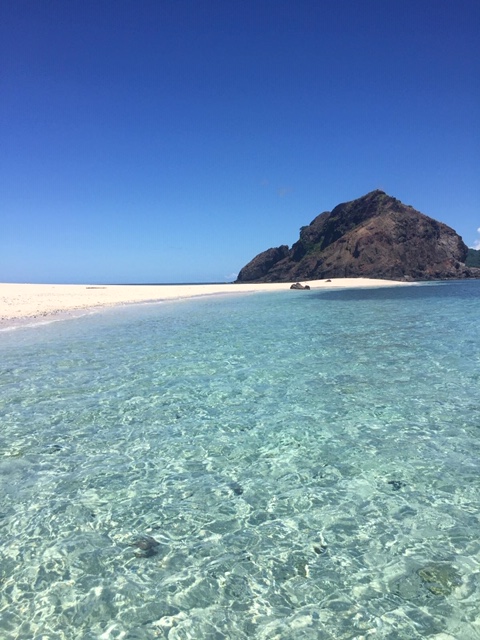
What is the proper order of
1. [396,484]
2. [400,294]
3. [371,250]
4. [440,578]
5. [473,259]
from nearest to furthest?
[440,578] < [396,484] < [400,294] < [371,250] < [473,259]

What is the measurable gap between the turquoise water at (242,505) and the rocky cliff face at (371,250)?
113 meters

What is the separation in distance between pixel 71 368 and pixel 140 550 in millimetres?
10428

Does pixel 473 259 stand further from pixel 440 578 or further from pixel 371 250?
pixel 440 578

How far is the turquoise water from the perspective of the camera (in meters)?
4.18

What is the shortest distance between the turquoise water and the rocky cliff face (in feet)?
370

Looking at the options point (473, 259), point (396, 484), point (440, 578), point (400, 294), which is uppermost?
point (473, 259)

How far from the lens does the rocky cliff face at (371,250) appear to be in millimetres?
120625

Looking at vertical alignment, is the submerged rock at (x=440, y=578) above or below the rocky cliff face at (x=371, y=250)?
below

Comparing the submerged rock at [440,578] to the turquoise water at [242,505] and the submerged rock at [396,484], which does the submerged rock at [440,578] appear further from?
the submerged rock at [396,484]

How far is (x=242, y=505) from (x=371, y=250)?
405ft

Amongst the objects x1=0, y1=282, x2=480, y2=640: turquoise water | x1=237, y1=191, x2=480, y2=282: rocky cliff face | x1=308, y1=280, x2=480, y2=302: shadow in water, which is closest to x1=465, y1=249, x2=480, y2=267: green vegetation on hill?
x1=237, y1=191, x2=480, y2=282: rocky cliff face

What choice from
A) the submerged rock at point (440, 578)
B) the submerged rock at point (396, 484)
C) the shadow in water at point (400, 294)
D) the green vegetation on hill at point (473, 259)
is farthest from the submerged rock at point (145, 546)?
the green vegetation on hill at point (473, 259)

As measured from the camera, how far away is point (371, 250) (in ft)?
397

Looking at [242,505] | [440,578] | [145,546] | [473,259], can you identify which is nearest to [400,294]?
[242,505]
